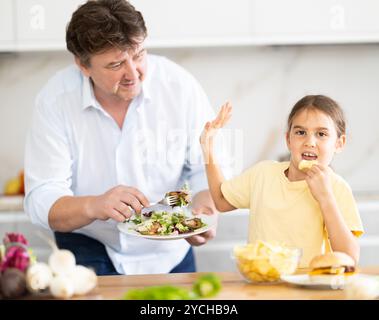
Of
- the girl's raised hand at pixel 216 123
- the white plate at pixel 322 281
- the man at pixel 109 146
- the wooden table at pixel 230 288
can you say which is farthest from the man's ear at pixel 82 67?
the white plate at pixel 322 281

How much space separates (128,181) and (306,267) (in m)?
0.47

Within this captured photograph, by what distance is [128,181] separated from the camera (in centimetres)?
142

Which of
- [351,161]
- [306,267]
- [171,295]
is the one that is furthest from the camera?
[351,161]

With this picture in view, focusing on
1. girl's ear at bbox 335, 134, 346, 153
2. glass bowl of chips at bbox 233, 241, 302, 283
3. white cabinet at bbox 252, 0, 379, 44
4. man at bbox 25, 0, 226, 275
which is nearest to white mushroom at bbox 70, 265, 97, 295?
glass bowl of chips at bbox 233, 241, 302, 283

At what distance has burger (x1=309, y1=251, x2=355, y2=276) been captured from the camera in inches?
37.7

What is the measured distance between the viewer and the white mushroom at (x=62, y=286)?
3.05 feet

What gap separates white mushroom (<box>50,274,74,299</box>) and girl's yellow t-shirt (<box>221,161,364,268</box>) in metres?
0.37

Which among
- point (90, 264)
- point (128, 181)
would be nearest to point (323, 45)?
point (128, 181)

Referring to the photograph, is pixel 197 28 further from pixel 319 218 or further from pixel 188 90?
pixel 319 218

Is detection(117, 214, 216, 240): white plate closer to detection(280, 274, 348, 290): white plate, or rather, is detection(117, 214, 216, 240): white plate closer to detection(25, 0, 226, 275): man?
detection(25, 0, 226, 275): man

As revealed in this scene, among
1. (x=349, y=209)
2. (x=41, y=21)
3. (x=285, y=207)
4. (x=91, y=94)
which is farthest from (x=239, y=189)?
(x=41, y=21)

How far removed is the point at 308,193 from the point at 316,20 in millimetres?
404

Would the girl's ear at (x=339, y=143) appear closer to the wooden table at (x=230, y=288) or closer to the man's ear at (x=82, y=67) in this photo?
the wooden table at (x=230, y=288)

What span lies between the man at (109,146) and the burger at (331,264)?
38 cm
